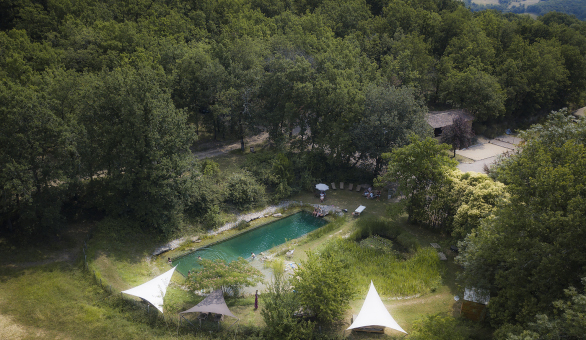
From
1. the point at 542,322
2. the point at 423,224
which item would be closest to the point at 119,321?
the point at 542,322

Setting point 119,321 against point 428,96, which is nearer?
point 119,321

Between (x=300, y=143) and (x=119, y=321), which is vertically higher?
(x=300, y=143)

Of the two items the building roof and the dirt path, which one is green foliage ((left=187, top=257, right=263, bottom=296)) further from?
the building roof

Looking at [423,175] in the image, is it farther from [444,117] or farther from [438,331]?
[444,117]

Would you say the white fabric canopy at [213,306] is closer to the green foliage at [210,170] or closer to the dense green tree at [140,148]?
the dense green tree at [140,148]

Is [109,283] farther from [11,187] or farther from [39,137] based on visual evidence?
[39,137]

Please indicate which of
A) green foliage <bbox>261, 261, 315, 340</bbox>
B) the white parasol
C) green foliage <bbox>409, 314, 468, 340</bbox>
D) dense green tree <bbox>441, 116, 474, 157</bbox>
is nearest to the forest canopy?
the white parasol

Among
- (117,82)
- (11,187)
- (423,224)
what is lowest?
(423,224)
